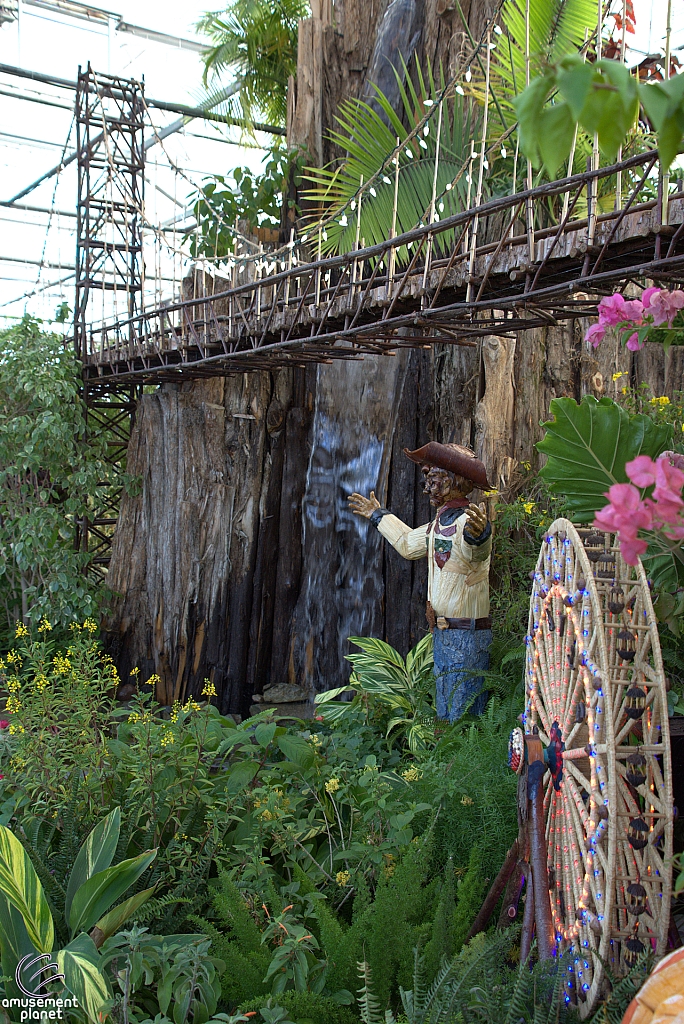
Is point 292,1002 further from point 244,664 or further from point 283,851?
point 244,664

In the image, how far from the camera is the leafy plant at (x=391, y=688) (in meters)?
3.82

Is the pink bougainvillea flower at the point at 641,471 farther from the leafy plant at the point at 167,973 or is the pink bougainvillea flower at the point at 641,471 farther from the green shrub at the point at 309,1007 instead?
the leafy plant at the point at 167,973

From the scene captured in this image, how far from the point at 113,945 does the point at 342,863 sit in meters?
0.86

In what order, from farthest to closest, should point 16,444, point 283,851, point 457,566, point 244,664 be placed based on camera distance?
point 16,444 < point 244,664 < point 457,566 < point 283,851

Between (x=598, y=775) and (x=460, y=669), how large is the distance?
1.82 metres

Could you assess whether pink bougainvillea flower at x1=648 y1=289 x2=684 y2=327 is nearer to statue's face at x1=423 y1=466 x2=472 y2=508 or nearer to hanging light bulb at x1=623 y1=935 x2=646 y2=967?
hanging light bulb at x1=623 y1=935 x2=646 y2=967

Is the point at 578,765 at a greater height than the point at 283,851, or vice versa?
the point at 578,765

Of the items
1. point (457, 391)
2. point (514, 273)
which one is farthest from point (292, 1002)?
point (457, 391)

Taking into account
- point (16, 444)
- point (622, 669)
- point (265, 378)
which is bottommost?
point (622, 669)

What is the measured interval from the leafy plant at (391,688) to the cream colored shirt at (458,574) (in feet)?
1.59

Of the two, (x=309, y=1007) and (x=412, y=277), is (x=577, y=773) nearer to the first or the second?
(x=309, y=1007)

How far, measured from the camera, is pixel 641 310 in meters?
1.98

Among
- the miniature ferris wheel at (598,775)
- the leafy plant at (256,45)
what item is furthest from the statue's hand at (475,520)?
the leafy plant at (256,45)

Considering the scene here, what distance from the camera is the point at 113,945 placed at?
2262mm
